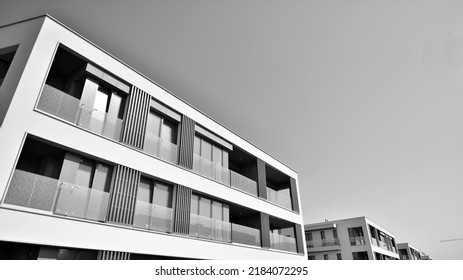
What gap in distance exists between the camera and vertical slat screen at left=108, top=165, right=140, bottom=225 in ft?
34.8

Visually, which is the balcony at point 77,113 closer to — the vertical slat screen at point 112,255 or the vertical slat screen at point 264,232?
the vertical slat screen at point 112,255

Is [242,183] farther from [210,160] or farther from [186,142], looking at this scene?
[186,142]

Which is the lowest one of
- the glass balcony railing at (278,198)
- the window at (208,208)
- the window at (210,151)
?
the window at (208,208)

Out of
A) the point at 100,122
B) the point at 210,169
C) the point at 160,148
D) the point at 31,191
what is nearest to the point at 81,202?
the point at 31,191

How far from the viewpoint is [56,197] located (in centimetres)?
913

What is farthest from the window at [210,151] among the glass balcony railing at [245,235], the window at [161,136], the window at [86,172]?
the window at [86,172]

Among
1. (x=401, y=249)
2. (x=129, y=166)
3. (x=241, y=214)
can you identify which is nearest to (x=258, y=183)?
(x=241, y=214)

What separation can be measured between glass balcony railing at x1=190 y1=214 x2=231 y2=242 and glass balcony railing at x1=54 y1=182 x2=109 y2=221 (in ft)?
15.6

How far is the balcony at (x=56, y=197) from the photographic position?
8320 millimetres

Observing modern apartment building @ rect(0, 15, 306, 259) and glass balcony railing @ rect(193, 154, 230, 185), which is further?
glass balcony railing @ rect(193, 154, 230, 185)

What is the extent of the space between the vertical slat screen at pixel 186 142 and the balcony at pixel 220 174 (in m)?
0.65

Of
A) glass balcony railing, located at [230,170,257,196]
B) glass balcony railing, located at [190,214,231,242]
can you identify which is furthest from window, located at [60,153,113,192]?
glass balcony railing, located at [230,170,257,196]

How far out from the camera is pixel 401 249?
179 feet

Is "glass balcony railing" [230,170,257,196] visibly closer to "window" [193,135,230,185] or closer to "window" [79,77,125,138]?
"window" [193,135,230,185]
